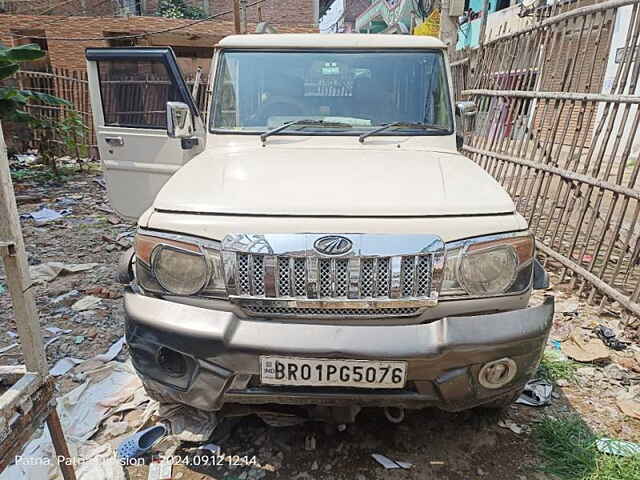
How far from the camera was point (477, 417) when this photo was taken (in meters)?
2.32

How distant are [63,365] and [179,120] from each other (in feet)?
5.74

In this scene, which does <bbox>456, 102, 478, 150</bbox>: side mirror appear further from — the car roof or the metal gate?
the metal gate

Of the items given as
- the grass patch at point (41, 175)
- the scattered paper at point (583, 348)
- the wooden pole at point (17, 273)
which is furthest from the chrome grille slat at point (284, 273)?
the grass patch at point (41, 175)

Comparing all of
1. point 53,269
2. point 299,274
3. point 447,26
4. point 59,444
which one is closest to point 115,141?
point 53,269

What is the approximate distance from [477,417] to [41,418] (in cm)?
199

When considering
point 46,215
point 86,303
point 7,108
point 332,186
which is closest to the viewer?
point 332,186

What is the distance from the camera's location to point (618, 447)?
7.20ft

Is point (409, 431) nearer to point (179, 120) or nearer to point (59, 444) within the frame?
point (59, 444)

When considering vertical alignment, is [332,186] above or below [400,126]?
below

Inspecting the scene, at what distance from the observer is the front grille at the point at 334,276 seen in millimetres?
1706

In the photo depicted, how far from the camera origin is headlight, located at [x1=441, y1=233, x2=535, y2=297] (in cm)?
176

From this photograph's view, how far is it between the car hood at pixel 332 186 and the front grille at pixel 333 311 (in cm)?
38

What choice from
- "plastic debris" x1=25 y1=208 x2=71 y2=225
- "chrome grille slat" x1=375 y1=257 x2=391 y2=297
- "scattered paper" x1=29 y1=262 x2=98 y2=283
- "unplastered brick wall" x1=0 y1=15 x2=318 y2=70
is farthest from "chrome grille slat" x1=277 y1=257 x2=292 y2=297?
"unplastered brick wall" x1=0 y1=15 x2=318 y2=70

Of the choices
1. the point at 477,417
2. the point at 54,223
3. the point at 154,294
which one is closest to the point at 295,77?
the point at 154,294
